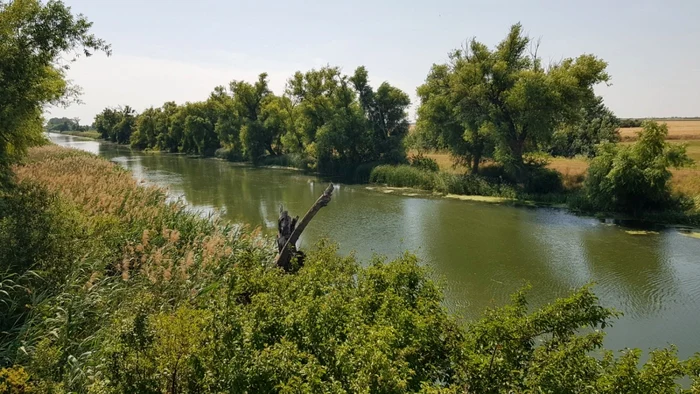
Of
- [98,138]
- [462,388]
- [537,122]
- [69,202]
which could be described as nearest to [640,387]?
[462,388]

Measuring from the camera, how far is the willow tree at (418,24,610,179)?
22.8 meters

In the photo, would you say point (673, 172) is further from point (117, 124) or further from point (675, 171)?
point (117, 124)

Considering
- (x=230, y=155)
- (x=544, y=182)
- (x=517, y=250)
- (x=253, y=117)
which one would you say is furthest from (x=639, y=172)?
(x=230, y=155)

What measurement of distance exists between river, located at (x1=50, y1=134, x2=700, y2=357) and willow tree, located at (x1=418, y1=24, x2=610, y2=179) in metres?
5.09

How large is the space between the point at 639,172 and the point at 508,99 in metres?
8.37

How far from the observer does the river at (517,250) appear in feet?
30.7

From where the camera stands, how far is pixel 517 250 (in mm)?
14039

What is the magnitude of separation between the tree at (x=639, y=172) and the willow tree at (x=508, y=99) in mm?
4859

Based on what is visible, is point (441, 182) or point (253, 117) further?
point (253, 117)

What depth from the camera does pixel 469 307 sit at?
30.4 ft

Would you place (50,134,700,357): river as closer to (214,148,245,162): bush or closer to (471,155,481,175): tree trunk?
(471,155,481,175): tree trunk

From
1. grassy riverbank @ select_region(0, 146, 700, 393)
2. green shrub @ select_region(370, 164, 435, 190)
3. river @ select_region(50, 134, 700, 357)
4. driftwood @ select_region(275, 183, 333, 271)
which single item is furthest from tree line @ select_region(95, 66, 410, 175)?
grassy riverbank @ select_region(0, 146, 700, 393)

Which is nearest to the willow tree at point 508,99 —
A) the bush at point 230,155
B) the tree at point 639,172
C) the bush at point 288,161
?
the tree at point 639,172

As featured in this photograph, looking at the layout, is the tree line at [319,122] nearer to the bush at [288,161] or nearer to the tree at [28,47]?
the bush at [288,161]
